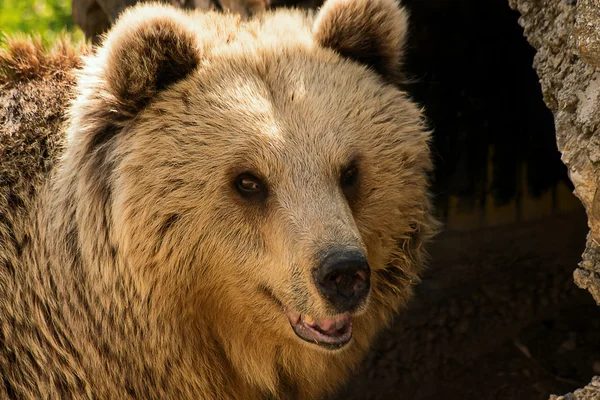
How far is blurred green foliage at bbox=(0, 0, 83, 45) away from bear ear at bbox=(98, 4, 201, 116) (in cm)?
471

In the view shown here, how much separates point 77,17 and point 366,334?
380 centimetres

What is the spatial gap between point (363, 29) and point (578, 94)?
1208 millimetres

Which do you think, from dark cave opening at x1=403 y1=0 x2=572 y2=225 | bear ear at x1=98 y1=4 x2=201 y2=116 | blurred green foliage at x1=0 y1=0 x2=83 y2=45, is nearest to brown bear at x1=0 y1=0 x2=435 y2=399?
bear ear at x1=98 y1=4 x2=201 y2=116

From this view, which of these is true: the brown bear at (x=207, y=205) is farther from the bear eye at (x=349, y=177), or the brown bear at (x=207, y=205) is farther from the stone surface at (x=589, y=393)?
the stone surface at (x=589, y=393)

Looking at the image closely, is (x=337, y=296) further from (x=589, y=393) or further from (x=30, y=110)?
(x=30, y=110)

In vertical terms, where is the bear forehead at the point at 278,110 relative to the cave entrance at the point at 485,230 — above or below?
above

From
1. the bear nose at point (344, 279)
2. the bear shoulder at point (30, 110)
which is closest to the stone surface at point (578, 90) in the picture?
the bear nose at point (344, 279)

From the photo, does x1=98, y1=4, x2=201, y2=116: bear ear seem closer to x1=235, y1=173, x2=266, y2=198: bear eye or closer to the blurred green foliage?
x1=235, y1=173, x2=266, y2=198: bear eye

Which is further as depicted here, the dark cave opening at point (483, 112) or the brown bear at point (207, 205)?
the dark cave opening at point (483, 112)

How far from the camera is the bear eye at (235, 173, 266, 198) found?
3752mm

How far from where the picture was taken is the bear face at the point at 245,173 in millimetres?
3697

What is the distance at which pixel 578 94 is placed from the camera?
348 centimetres

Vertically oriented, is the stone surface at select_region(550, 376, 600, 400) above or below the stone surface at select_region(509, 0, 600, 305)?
below

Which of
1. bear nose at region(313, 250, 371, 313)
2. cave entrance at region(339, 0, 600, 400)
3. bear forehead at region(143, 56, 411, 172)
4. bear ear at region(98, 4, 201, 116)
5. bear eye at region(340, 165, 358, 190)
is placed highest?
bear ear at region(98, 4, 201, 116)
